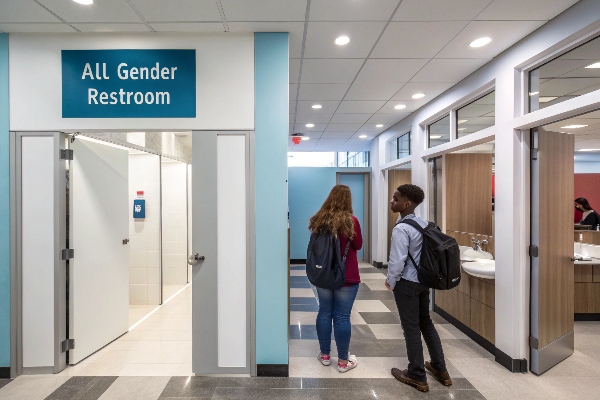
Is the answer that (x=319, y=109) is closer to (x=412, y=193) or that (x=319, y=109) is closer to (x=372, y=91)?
(x=372, y=91)

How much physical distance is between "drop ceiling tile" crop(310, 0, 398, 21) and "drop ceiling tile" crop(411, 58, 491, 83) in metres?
1.14

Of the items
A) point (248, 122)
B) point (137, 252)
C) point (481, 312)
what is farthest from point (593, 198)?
point (137, 252)

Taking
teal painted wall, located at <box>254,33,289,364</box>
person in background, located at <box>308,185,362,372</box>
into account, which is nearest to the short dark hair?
person in background, located at <box>308,185,362,372</box>

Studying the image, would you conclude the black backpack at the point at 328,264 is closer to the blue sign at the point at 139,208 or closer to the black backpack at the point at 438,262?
the black backpack at the point at 438,262

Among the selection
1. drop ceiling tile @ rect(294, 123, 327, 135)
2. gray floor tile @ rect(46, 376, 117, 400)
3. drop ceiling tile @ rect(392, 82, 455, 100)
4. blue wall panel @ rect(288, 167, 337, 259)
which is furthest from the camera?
blue wall panel @ rect(288, 167, 337, 259)

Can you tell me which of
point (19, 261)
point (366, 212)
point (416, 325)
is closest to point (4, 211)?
point (19, 261)

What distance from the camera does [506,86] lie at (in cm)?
310

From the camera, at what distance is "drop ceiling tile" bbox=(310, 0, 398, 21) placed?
241cm

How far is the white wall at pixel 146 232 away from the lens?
15.8ft

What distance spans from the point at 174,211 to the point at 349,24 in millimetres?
4284

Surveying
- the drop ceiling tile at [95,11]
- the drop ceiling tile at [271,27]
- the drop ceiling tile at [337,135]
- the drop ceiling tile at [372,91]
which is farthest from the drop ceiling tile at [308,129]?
the drop ceiling tile at [95,11]

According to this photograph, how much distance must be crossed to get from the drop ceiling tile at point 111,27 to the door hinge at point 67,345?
9.03 feet

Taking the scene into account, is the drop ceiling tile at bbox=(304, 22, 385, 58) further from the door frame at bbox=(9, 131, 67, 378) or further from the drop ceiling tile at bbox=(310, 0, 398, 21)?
the door frame at bbox=(9, 131, 67, 378)

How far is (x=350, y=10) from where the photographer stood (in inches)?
98.4
